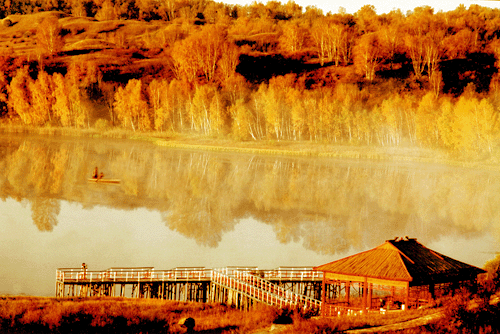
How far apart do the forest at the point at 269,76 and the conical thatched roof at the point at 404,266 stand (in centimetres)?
4154

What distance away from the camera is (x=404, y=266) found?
16.2m

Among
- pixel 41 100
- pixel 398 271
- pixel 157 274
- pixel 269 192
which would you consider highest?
pixel 41 100

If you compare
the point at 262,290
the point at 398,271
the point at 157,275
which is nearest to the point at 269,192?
the point at 157,275

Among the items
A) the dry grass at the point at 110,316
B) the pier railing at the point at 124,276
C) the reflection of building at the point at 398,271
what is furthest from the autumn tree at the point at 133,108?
the reflection of building at the point at 398,271

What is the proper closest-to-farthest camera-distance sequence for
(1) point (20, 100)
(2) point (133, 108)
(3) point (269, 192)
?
1. (3) point (269, 192)
2. (1) point (20, 100)
3. (2) point (133, 108)

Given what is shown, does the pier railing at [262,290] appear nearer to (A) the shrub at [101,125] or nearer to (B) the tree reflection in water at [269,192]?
(B) the tree reflection in water at [269,192]

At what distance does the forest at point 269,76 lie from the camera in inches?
2562

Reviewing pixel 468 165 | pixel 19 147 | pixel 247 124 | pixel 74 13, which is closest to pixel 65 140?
pixel 19 147

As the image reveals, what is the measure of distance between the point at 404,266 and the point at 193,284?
7984 mm

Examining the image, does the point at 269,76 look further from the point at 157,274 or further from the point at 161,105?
the point at 157,274

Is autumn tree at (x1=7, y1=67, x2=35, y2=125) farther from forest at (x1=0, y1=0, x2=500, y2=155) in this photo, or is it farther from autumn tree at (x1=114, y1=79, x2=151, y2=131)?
autumn tree at (x1=114, y1=79, x2=151, y2=131)

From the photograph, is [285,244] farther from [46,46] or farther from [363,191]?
[46,46]

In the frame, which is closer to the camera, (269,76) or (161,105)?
(161,105)

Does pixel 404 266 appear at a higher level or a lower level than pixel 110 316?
higher
